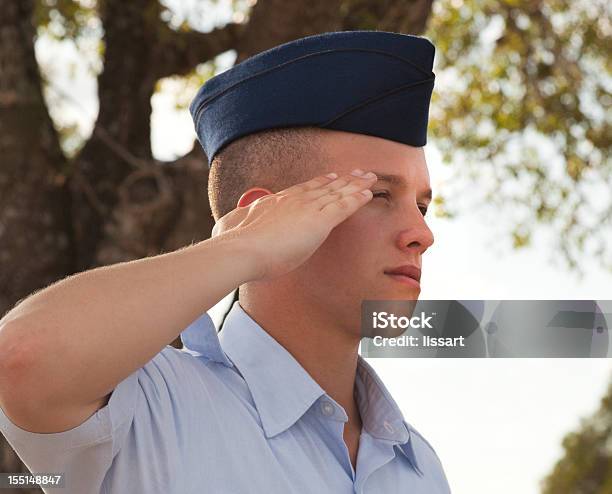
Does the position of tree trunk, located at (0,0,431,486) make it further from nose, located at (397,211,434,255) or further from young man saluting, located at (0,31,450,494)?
nose, located at (397,211,434,255)

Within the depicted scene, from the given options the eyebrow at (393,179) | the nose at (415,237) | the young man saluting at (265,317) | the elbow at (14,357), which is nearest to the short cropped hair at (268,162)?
the young man saluting at (265,317)

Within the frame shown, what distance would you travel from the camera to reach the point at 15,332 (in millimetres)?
1628

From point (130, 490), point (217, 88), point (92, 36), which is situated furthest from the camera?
point (92, 36)

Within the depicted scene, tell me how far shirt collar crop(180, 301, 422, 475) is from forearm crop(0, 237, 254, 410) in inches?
16.2

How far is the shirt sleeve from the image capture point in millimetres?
1754

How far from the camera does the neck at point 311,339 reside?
2277 millimetres

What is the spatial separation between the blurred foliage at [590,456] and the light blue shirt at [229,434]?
1965 cm

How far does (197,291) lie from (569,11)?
22.3 feet

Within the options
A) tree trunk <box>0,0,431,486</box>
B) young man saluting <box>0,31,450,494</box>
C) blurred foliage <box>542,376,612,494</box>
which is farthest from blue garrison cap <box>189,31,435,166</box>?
blurred foliage <box>542,376,612,494</box>

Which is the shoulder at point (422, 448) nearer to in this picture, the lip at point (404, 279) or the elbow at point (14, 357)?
the lip at point (404, 279)

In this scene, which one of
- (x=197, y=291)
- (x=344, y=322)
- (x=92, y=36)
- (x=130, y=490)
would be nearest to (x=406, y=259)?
(x=344, y=322)

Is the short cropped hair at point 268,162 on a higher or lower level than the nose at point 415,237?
higher

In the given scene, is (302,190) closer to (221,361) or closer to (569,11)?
(221,361)

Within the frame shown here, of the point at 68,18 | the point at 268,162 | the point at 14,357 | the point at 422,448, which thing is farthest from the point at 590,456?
the point at 14,357
